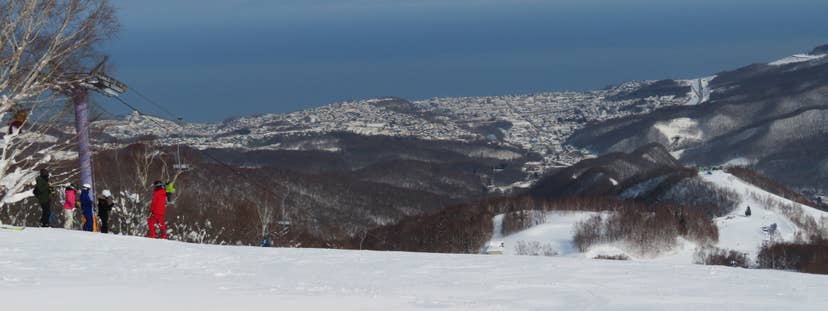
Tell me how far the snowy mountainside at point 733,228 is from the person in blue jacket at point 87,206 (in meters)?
70.0

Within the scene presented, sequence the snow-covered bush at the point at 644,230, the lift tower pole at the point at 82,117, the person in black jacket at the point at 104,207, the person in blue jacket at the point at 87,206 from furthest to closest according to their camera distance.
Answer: the snow-covered bush at the point at 644,230 < the person in black jacket at the point at 104,207 < the person in blue jacket at the point at 87,206 < the lift tower pole at the point at 82,117

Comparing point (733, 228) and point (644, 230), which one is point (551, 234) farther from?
point (733, 228)

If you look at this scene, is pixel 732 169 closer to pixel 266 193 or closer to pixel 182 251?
pixel 266 193

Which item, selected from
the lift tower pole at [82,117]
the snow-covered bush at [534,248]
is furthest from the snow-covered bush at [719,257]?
the lift tower pole at [82,117]

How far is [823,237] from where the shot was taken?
408 ft

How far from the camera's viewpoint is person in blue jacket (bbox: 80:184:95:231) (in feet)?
89.8

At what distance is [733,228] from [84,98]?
106497mm

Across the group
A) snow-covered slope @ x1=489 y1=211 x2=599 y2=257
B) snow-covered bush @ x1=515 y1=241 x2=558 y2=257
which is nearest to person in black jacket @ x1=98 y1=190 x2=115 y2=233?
snow-covered slope @ x1=489 y1=211 x2=599 y2=257

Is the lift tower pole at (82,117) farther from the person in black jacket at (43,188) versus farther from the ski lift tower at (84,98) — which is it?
the person in black jacket at (43,188)

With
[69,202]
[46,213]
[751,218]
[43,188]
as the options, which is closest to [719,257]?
[751,218]

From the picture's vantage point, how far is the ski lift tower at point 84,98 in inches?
1019

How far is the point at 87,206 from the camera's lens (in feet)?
91.6

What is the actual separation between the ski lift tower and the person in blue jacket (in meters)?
0.15

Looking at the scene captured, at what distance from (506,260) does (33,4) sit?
39.2ft
